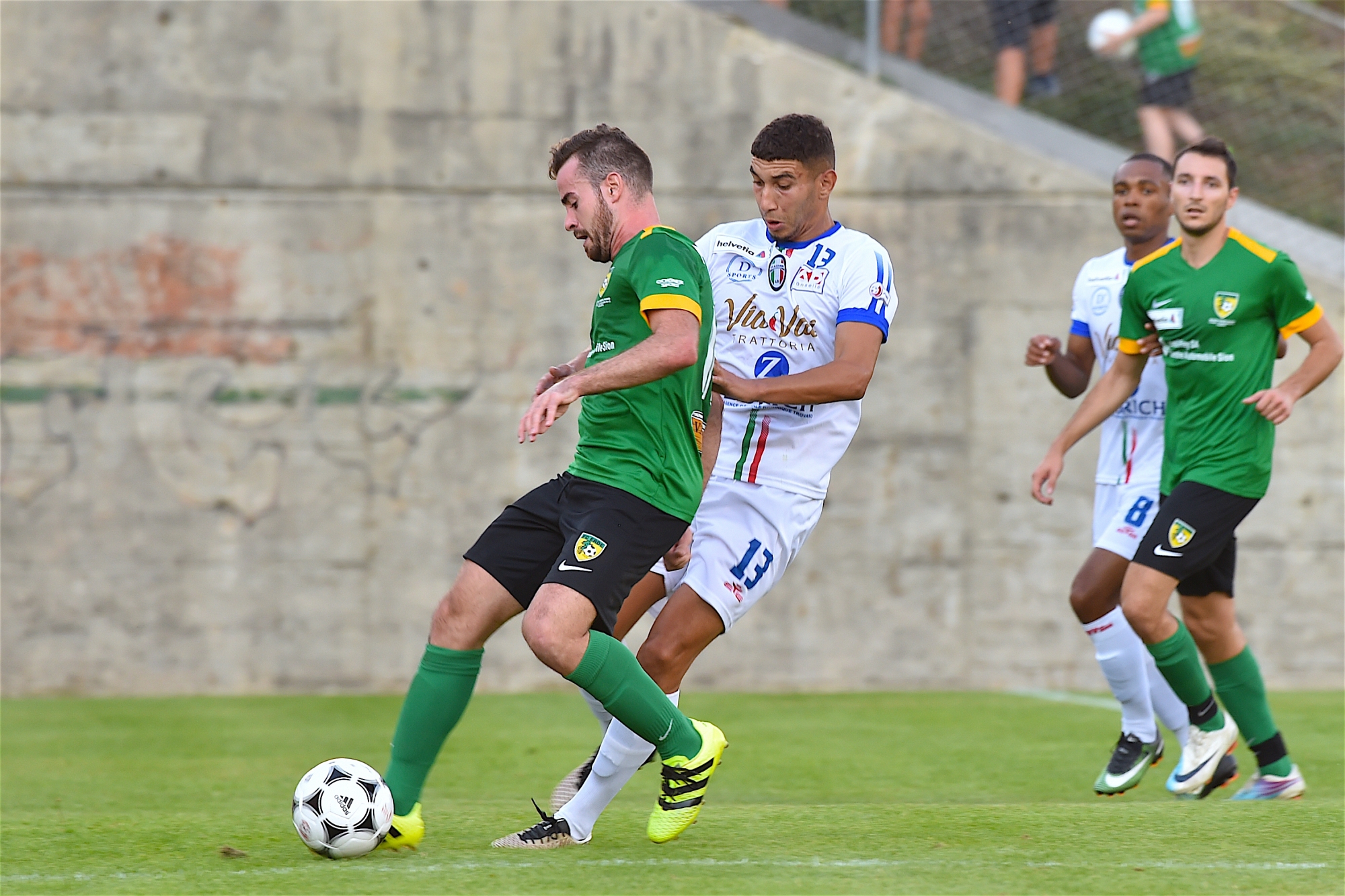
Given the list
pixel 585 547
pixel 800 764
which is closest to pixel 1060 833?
pixel 585 547

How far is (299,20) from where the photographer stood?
8.48 meters

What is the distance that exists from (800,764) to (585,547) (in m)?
3.07

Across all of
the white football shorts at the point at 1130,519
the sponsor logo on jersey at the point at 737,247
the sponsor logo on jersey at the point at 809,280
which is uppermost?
the sponsor logo on jersey at the point at 737,247

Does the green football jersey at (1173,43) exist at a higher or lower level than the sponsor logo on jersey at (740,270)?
higher

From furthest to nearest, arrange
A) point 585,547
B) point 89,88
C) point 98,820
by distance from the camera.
Result: point 89,88 < point 98,820 < point 585,547

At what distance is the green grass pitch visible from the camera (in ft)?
11.0

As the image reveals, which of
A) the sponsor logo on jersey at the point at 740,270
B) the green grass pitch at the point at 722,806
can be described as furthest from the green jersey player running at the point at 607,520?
the sponsor logo on jersey at the point at 740,270

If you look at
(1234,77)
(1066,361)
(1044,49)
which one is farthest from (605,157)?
(1234,77)

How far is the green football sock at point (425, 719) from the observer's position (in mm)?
3625

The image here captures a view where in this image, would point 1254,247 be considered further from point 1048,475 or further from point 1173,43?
point 1173,43

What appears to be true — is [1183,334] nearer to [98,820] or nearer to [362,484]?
[98,820]

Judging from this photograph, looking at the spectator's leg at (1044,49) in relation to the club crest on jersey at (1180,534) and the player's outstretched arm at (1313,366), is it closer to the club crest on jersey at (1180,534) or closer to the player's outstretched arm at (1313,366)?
the player's outstretched arm at (1313,366)

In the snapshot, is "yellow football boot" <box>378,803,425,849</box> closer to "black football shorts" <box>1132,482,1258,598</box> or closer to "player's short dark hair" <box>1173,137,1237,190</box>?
"black football shorts" <box>1132,482,1258,598</box>

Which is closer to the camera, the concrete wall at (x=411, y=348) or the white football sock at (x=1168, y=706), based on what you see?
the white football sock at (x=1168, y=706)
